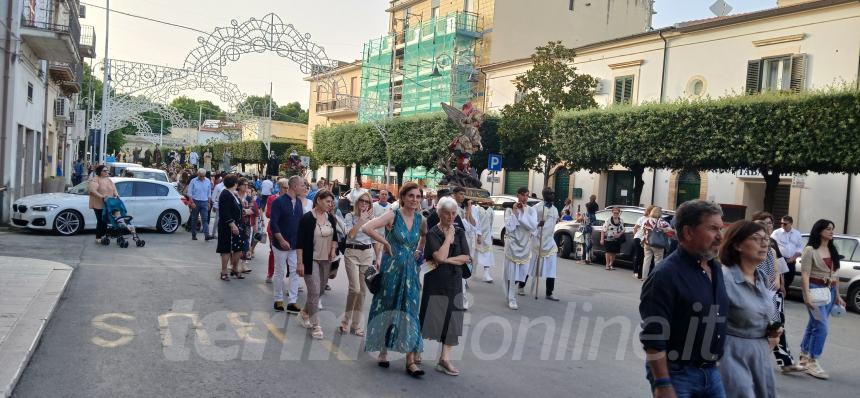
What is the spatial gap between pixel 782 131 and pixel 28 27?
2052 cm

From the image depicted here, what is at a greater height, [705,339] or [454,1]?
[454,1]

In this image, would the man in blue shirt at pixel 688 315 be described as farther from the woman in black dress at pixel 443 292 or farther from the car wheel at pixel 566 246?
the car wheel at pixel 566 246

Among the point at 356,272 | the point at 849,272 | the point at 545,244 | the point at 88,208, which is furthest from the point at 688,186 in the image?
the point at 356,272

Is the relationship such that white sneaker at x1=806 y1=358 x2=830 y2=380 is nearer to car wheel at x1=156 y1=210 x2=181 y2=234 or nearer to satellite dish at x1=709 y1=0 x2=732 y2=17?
car wheel at x1=156 y1=210 x2=181 y2=234

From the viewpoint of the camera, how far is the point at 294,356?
7129mm

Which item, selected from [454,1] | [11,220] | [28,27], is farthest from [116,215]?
[454,1]

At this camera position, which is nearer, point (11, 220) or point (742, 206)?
point (11, 220)

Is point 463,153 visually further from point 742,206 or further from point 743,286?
point 743,286

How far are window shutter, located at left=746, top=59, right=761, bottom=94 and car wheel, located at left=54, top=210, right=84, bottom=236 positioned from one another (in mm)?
21273

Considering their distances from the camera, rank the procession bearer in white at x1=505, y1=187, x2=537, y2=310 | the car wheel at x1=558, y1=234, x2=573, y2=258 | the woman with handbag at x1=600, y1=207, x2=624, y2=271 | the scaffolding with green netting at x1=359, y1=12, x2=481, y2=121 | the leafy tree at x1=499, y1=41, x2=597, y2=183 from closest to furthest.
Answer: the procession bearer in white at x1=505, y1=187, x2=537, y2=310, the woman with handbag at x1=600, y1=207, x2=624, y2=271, the car wheel at x1=558, y1=234, x2=573, y2=258, the leafy tree at x1=499, y1=41, x2=597, y2=183, the scaffolding with green netting at x1=359, y1=12, x2=481, y2=121

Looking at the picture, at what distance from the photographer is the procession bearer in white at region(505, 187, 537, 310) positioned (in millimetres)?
11211

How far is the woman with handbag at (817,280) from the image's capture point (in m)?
7.57

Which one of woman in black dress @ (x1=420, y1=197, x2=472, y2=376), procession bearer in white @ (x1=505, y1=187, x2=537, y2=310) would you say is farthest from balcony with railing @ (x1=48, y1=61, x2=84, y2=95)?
woman in black dress @ (x1=420, y1=197, x2=472, y2=376)

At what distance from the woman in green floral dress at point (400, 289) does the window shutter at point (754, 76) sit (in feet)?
71.6
